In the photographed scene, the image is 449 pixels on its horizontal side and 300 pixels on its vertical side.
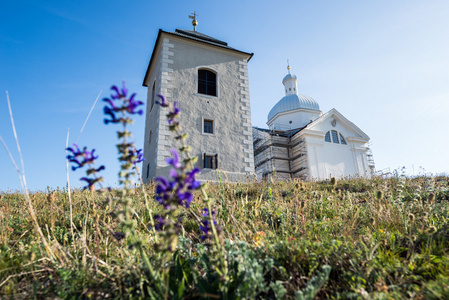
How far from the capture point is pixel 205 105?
15.9 metres

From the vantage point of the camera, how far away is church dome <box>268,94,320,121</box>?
3497cm

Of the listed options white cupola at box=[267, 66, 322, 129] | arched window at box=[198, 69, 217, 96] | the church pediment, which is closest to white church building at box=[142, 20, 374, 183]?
arched window at box=[198, 69, 217, 96]

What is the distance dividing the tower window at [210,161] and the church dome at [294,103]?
904 inches

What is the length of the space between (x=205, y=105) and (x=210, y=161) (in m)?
3.59

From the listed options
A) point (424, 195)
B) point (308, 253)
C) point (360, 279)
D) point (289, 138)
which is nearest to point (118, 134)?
point (308, 253)

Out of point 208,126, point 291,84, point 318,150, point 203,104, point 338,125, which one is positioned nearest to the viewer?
point 208,126

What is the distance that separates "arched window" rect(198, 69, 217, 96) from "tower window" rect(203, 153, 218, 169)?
170 inches

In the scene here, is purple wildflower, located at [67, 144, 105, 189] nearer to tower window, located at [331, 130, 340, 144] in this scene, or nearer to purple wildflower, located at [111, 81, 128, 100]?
purple wildflower, located at [111, 81, 128, 100]

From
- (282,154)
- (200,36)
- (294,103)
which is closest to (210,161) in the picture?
(200,36)

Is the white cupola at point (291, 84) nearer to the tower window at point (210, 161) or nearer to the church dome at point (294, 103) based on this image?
the church dome at point (294, 103)

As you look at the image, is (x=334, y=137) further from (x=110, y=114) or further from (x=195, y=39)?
(x=110, y=114)

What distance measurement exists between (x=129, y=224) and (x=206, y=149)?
44.6ft

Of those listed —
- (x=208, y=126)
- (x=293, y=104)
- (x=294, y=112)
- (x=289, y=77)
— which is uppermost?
(x=289, y=77)

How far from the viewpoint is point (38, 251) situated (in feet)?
7.82
